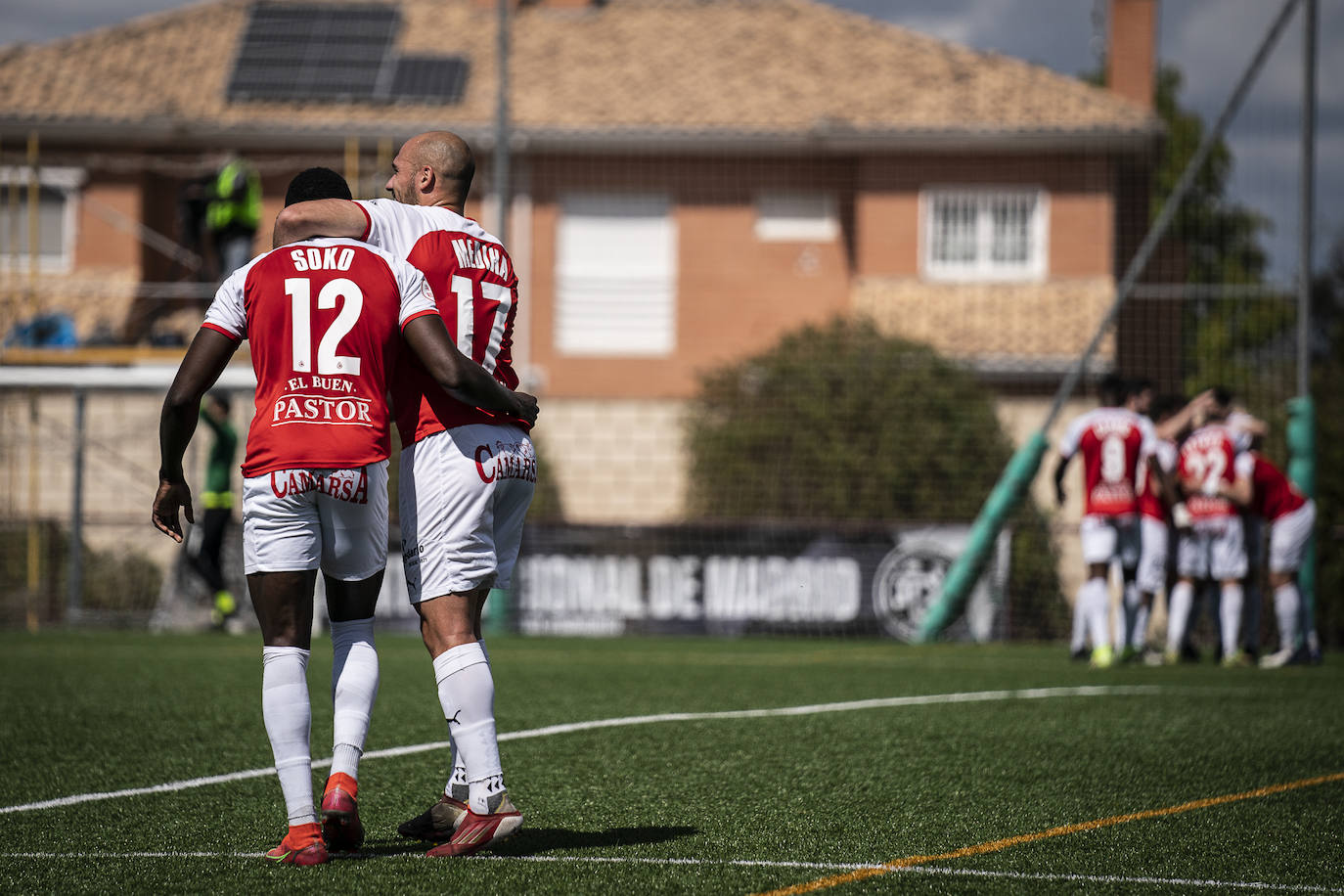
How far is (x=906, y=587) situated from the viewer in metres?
15.8

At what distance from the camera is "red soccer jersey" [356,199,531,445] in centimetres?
444

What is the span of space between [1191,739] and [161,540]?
14481 millimetres

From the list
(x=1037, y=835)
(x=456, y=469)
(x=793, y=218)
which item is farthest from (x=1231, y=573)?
(x=793, y=218)

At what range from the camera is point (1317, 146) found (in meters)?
15.3

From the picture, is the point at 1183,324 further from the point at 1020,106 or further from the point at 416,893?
the point at 416,893

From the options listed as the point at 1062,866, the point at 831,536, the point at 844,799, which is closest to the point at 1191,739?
the point at 844,799

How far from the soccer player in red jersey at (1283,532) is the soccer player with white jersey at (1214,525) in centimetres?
25

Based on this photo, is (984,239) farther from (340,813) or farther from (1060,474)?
(340,813)

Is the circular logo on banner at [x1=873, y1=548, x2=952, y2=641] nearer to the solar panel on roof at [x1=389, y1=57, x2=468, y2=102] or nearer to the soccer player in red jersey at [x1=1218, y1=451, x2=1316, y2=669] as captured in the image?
the soccer player in red jersey at [x1=1218, y1=451, x2=1316, y2=669]

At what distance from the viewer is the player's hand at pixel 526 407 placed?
4.45 m

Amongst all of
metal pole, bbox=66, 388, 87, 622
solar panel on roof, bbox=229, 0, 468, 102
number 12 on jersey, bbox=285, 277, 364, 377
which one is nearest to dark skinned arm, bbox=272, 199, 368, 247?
number 12 on jersey, bbox=285, 277, 364, 377

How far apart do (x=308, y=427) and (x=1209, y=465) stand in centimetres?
1027

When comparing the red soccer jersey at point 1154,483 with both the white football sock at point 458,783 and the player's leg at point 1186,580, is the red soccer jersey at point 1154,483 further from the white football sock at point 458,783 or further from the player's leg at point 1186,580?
the white football sock at point 458,783

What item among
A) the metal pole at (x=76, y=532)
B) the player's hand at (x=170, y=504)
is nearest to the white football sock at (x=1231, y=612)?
the player's hand at (x=170, y=504)
